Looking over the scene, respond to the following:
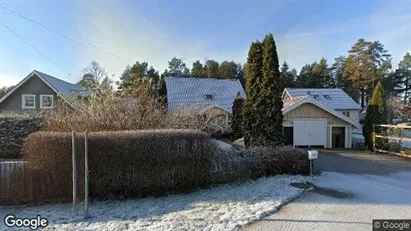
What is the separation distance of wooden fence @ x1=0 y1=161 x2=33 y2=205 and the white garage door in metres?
18.9

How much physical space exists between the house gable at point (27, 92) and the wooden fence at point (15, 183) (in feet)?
54.2

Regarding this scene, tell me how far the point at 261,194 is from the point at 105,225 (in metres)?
3.64

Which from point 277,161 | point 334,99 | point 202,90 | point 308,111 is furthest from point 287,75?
point 277,161

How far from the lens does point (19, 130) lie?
13219 mm

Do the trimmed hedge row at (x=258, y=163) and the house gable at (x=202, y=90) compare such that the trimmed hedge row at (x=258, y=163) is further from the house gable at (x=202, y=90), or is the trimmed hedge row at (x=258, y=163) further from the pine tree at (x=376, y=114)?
the house gable at (x=202, y=90)

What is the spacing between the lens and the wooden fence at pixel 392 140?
17147mm

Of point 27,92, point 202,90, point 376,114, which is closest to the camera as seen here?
point 376,114

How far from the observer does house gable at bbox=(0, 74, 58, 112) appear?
21.6m

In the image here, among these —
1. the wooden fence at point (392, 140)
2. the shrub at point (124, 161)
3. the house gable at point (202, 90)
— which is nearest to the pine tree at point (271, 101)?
the shrub at point (124, 161)

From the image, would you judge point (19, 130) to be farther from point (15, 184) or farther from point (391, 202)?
point (391, 202)

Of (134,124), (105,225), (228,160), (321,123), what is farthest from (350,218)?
(321,123)

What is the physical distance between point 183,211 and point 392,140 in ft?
57.1

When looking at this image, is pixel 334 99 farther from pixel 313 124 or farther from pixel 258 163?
pixel 258 163

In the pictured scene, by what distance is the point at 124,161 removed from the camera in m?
7.08
